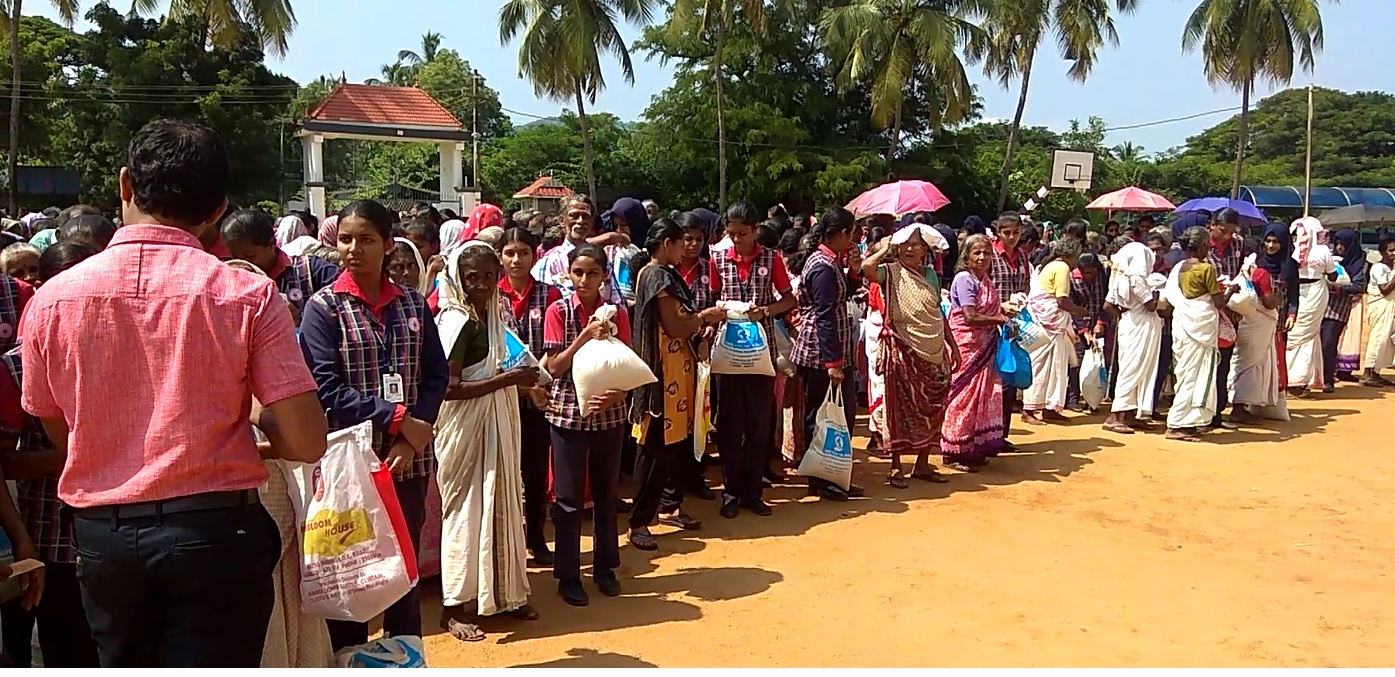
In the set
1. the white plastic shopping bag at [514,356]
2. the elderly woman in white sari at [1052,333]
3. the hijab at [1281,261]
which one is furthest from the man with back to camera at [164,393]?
the hijab at [1281,261]

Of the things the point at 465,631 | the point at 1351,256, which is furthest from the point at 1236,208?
the point at 465,631

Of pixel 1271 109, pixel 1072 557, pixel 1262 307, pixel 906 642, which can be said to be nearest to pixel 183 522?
pixel 906 642

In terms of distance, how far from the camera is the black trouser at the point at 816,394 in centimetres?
652

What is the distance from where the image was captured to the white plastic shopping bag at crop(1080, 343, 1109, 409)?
9328 millimetres

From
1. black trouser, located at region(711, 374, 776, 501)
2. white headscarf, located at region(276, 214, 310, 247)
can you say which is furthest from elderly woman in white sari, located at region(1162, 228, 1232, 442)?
white headscarf, located at region(276, 214, 310, 247)

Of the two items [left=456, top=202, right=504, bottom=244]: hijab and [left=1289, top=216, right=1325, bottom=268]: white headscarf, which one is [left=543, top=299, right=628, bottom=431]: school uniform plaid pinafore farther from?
[left=1289, top=216, right=1325, bottom=268]: white headscarf

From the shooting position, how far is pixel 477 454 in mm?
4141

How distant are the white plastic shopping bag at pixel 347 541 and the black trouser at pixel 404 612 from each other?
372mm

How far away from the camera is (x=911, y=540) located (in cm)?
566

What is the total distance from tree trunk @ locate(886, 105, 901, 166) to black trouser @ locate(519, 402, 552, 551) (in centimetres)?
2292

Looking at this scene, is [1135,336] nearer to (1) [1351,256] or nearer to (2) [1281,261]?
(2) [1281,261]

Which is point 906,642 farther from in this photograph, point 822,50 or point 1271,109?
point 1271,109

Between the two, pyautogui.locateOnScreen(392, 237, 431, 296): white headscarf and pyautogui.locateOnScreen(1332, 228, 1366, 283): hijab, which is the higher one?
pyautogui.locateOnScreen(1332, 228, 1366, 283): hijab

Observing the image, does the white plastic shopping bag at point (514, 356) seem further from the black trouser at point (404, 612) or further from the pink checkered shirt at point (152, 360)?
the pink checkered shirt at point (152, 360)
